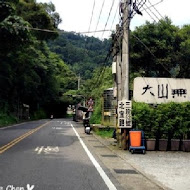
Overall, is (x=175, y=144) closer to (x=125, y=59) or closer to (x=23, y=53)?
(x=125, y=59)

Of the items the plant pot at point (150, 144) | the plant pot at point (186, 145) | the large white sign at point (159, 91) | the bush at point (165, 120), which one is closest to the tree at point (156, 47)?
the large white sign at point (159, 91)

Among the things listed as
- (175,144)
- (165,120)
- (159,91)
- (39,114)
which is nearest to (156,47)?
(159,91)

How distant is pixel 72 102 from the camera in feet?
283

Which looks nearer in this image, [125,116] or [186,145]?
[125,116]

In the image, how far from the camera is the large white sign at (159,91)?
1809cm

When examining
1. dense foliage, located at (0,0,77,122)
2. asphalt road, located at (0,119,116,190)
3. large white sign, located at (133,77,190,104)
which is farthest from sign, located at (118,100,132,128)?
dense foliage, located at (0,0,77,122)

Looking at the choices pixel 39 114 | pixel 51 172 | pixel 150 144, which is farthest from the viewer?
pixel 39 114

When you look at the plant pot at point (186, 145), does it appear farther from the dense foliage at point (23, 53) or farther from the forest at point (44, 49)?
the dense foliage at point (23, 53)

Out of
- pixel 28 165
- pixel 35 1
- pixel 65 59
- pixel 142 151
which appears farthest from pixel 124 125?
pixel 65 59

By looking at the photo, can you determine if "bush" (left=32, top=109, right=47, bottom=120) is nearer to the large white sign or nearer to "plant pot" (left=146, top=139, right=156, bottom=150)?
the large white sign

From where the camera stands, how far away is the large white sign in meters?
18.1

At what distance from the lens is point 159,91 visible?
18.2m

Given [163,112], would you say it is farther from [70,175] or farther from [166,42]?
[166,42]

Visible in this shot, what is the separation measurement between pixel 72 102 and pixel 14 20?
69039 mm
